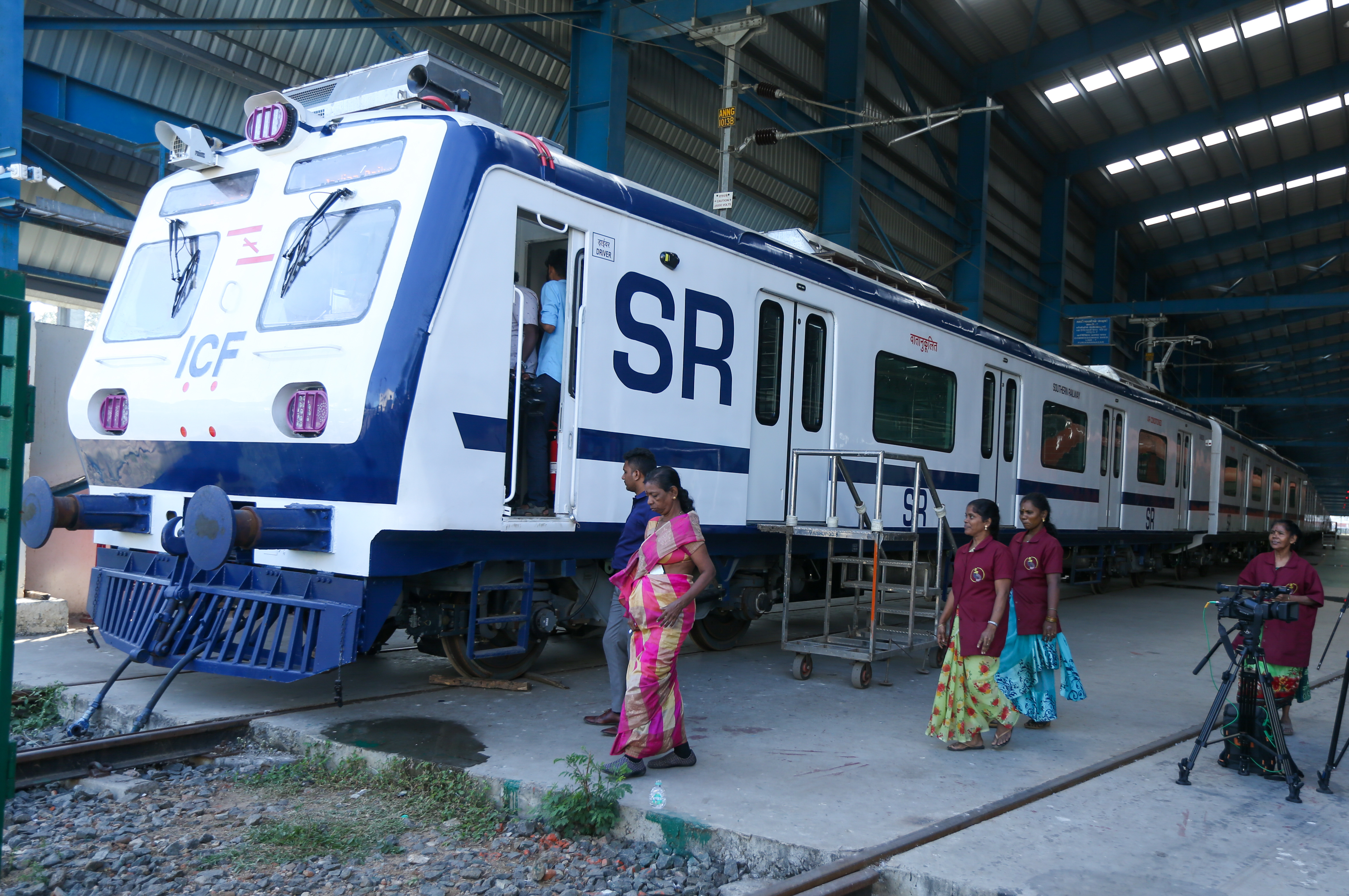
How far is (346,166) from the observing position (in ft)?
19.3

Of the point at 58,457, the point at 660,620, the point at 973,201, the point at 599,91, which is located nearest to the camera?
the point at 660,620

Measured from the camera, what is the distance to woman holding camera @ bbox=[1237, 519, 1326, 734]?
567 centimetres

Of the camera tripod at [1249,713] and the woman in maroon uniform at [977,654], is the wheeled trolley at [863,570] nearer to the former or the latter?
the woman in maroon uniform at [977,654]

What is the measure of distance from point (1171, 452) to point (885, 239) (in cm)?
634

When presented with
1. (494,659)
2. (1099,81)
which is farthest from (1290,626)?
(1099,81)

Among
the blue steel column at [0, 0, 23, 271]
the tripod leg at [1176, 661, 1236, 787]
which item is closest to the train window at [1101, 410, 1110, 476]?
the tripod leg at [1176, 661, 1236, 787]

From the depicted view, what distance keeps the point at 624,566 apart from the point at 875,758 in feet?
5.50

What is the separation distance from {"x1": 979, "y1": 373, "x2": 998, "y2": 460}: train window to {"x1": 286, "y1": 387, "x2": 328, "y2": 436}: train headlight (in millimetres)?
A: 7293

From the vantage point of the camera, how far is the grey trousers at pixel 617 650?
587cm

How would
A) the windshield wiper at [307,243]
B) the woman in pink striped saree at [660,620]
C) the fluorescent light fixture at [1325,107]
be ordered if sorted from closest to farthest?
the woman in pink striped saree at [660,620], the windshield wiper at [307,243], the fluorescent light fixture at [1325,107]

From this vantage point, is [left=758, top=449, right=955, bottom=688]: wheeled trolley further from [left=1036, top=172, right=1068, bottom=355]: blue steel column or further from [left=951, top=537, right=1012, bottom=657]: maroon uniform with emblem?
[left=1036, top=172, right=1068, bottom=355]: blue steel column

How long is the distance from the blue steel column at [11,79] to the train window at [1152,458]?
1456cm

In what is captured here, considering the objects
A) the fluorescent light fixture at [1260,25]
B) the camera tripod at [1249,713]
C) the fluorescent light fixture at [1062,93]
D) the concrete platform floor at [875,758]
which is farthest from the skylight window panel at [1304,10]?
the camera tripod at [1249,713]

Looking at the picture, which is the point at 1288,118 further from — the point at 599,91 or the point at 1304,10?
the point at 599,91
